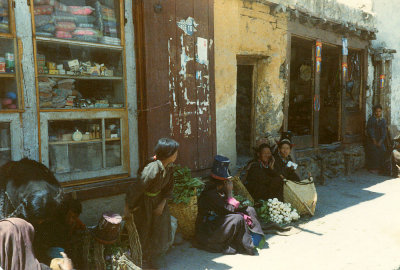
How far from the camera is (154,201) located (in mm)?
3770

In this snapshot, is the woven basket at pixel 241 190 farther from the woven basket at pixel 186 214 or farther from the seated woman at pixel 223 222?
the woven basket at pixel 186 214

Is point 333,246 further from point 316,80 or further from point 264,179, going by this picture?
point 316,80

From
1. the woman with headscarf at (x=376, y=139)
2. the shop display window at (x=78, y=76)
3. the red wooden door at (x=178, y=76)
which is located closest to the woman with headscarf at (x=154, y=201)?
the red wooden door at (x=178, y=76)

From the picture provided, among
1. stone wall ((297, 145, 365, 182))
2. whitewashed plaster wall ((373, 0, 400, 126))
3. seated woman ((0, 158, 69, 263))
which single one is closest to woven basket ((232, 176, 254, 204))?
stone wall ((297, 145, 365, 182))

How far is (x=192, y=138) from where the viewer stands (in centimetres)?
523

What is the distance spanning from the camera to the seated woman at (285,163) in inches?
242

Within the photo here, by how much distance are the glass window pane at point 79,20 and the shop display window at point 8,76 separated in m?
0.35

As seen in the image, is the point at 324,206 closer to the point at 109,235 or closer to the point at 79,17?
the point at 109,235

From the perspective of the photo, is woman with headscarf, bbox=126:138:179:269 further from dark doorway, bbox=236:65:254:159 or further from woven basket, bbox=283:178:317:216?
dark doorway, bbox=236:65:254:159

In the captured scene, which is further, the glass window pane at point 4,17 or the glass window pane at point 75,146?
the glass window pane at point 75,146

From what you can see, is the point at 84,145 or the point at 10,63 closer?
the point at 10,63

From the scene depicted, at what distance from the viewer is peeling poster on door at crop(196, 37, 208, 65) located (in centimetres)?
527

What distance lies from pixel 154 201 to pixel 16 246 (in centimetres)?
146

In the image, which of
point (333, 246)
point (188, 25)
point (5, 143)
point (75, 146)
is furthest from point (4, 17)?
point (333, 246)
